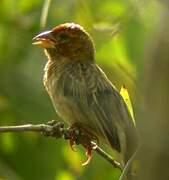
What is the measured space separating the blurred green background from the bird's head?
0.10 m

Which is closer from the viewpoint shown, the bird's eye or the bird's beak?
the bird's beak

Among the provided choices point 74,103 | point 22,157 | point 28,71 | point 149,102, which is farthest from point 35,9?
point 149,102

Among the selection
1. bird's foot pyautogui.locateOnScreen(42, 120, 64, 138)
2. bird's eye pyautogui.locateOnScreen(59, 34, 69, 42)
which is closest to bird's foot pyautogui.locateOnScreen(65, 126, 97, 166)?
bird's foot pyautogui.locateOnScreen(42, 120, 64, 138)

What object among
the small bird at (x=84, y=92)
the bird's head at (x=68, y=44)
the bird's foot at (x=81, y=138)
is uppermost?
the bird's head at (x=68, y=44)

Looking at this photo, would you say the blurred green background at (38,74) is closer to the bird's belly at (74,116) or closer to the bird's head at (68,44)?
the bird's head at (68,44)

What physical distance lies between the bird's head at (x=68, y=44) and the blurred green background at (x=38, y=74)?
3.8 inches

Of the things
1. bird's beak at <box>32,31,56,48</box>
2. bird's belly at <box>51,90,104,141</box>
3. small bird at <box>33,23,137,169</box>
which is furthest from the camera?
bird's beak at <box>32,31,56,48</box>

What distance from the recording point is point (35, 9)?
21.6 ft

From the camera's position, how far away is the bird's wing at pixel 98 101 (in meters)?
4.04

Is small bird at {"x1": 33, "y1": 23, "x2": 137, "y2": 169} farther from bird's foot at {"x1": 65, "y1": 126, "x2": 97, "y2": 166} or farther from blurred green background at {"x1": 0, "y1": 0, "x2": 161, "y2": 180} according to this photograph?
blurred green background at {"x1": 0, "y1": 0, "x2": 161, "y2": 180}

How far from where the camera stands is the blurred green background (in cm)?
490

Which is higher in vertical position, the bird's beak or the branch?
the bird's beak

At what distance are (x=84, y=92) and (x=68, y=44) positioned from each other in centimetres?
80

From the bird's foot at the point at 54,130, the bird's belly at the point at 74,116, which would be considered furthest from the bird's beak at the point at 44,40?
the bird's foot at the point at 54,130
